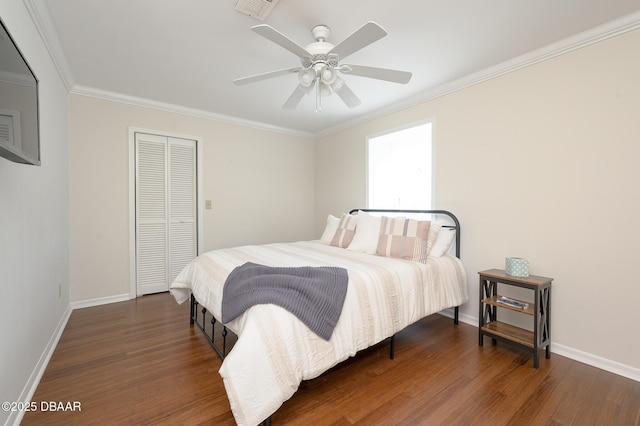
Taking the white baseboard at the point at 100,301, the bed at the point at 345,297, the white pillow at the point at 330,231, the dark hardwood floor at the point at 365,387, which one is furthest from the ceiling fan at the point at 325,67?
the white baseboard at the point at 100,301

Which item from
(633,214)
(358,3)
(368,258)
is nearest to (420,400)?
(368,258)

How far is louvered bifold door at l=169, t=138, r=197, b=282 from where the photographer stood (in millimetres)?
3881

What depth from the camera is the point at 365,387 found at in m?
1.87

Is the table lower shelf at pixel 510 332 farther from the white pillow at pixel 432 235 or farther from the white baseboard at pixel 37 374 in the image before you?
the white baseboard at pixel 37 374

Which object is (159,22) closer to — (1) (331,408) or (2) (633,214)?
(1) (331,408)

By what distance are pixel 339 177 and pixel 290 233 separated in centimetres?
128

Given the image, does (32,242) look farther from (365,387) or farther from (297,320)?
(365,387)

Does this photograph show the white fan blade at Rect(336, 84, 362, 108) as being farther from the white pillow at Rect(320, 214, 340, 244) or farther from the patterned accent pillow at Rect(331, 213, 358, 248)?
the white pillow at Rect(320, 214, 340, 244)

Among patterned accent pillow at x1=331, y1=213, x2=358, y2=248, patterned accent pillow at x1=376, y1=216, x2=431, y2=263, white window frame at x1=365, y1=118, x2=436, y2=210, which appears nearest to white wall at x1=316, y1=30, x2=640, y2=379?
white window frame at x1=365, y1=118, x2=436, y2=210

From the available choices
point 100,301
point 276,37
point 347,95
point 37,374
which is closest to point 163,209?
point 100,301

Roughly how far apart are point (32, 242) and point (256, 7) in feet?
6.99

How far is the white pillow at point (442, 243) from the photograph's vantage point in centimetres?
277

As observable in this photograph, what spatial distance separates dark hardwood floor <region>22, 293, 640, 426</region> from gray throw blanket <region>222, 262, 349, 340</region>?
0.48 m

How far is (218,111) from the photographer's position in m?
3.99
